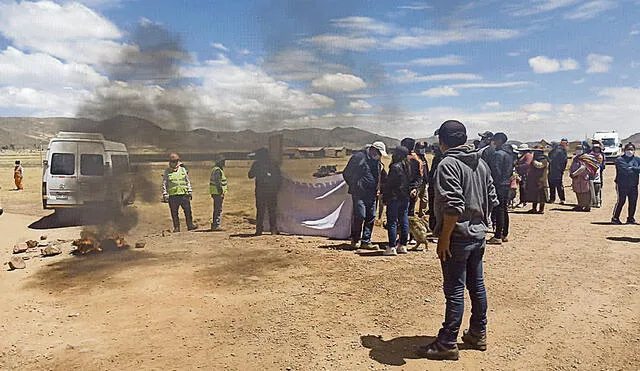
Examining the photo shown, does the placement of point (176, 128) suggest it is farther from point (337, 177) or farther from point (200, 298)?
point (200, 298)

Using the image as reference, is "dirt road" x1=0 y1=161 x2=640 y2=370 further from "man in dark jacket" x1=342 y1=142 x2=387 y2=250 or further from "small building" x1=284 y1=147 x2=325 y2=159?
"small building" x1=284 y1=147 x2=325 y2=159

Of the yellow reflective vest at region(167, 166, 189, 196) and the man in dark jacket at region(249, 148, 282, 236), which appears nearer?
the man in dark jacket at region(249, 148, 282, 236)

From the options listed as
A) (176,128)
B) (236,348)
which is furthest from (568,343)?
(176,128)

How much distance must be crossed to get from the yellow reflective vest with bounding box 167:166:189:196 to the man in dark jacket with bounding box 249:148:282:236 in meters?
1.58

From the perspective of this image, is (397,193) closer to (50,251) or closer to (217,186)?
(217,186)

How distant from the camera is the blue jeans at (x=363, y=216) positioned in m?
8.95

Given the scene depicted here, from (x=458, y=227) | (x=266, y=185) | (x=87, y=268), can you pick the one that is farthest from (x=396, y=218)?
(x=87, y=268)

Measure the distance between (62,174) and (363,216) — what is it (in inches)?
322

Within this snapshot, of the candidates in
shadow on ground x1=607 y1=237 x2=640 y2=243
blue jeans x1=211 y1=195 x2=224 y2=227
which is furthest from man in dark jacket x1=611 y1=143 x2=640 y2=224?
blue jeans x1=211 y1=195 x2=224 y2=227

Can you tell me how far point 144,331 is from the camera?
209 inches

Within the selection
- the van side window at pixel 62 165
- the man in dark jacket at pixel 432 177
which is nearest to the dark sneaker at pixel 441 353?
the man in dark jacket at pixel 432 177

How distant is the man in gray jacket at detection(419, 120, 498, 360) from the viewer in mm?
4312

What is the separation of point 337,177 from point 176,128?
5376 mm

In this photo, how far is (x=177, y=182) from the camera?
11.1 meters
